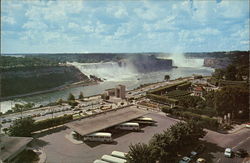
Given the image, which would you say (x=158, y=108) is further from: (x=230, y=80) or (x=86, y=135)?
(x=230, y=80)

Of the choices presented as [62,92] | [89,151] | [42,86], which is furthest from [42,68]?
[89,151]

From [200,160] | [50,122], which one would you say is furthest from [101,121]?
[200,160]

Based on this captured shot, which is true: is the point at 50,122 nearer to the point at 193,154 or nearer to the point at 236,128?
the point at 193,154

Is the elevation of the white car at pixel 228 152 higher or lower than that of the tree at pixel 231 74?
lower

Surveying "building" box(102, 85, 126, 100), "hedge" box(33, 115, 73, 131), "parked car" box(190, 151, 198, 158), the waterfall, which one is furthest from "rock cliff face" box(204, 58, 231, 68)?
"hedge" box(33, 115, 73, 131)

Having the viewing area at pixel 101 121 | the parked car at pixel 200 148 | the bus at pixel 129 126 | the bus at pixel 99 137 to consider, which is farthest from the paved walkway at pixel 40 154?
the parked car at pixel 200 148

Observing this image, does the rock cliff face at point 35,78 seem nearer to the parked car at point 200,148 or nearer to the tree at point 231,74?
the parked car at point 200,148

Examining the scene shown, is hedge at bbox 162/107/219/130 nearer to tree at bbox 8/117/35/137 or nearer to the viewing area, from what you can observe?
the viewing area
